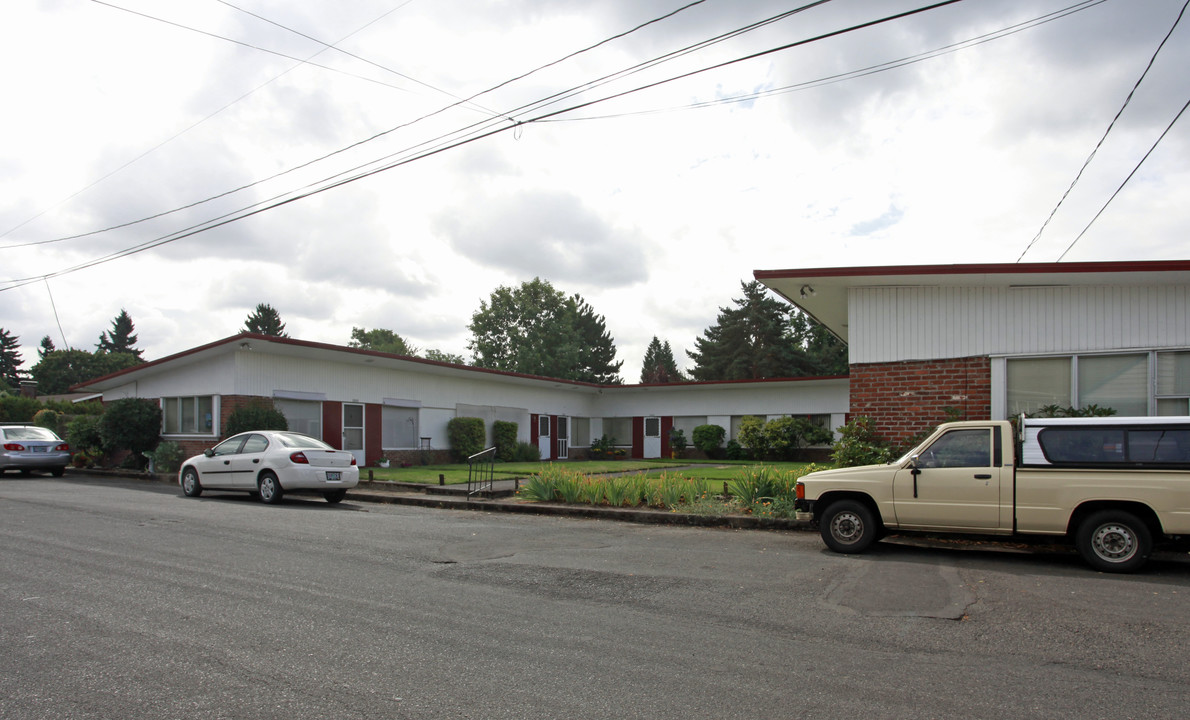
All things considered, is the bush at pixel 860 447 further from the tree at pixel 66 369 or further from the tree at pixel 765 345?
the tree at pixel 66 369

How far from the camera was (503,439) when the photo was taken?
101 ft

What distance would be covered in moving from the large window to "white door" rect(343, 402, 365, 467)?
18.8m

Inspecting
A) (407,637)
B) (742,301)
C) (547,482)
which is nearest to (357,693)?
(407,637)

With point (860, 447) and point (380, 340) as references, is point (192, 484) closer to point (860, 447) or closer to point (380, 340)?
point (860, 447)

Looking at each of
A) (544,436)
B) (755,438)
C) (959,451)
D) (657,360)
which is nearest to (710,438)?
(755,438)

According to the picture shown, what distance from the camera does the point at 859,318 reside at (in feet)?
44.8

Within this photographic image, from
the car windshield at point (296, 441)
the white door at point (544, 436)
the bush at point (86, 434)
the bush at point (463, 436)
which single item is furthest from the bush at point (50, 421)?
the car windshield at point (296, 441)

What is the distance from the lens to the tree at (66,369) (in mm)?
77688

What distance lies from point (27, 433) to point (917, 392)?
914 inches

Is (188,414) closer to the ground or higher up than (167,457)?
higher up

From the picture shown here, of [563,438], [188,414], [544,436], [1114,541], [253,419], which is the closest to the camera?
[1114,541]

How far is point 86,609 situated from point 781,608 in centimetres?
550

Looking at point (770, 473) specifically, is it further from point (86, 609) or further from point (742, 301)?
point (742, 301)

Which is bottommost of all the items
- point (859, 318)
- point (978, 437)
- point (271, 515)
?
point (271, 515)
